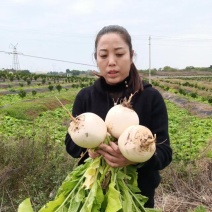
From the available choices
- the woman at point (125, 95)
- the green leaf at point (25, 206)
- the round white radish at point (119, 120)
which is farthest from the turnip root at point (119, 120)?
the green leaf at point (25, 206)

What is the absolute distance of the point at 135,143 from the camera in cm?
135

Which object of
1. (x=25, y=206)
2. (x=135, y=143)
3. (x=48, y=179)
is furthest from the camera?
(x=48, y=179)

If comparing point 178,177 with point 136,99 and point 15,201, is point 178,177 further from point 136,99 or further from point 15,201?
point 136,99

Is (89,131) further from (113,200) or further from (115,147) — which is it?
(113,200)

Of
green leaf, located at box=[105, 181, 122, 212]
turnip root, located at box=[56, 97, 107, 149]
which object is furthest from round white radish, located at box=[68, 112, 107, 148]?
green leaf, located at box=[105, 181, 122, 212]

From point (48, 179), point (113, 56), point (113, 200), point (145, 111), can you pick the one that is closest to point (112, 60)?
point (113, 56)

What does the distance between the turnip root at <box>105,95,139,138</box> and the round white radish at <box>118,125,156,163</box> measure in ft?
0.17

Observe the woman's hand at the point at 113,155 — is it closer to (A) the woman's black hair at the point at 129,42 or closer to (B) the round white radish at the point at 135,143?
(B) the round white radish at the point at 135,143

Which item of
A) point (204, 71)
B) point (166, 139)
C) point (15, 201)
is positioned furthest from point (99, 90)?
point (204, 71)

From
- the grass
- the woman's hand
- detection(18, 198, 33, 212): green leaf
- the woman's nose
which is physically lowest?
the grass

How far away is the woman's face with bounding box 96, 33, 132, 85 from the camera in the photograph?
1.69 metres

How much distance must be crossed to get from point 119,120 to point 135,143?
14cm

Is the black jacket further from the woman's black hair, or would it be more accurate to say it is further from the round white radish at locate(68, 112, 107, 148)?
the round white radish at locate(68, 112, 107, 148)

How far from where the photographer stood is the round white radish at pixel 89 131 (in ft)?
4.59
